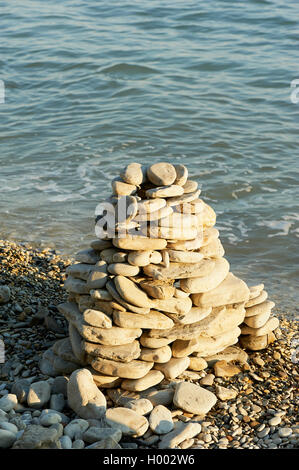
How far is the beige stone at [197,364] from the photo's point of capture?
5.62m

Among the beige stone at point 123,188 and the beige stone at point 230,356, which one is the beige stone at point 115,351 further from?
the beige stone at point 123,188

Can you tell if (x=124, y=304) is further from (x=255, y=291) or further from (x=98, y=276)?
(x=255, y=291)

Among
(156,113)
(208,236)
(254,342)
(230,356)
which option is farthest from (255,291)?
(156,113)

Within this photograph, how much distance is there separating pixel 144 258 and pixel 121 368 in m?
0.88

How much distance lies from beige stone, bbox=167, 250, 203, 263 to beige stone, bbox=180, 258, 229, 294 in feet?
0.48

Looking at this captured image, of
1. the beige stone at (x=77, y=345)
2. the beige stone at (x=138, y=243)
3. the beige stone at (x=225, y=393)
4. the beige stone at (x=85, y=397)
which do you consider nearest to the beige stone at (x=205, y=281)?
the beige stone at (x=138, y=243)

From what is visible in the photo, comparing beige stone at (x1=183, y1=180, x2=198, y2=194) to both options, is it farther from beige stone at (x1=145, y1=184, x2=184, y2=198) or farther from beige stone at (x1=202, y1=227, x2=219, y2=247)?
beige stone at (x1=202, y1=227, x2=219, y2=247)

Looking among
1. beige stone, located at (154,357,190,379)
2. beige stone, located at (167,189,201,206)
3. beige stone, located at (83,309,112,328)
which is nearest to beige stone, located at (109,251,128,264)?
beige stone, located at (83,309,112,328)

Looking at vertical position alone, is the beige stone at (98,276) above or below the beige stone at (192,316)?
above

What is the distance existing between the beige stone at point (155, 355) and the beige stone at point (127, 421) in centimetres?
53

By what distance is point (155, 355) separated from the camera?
5.26 meters

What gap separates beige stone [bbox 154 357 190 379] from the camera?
5.32 meters

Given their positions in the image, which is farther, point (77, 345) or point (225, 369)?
point (225, 369)
